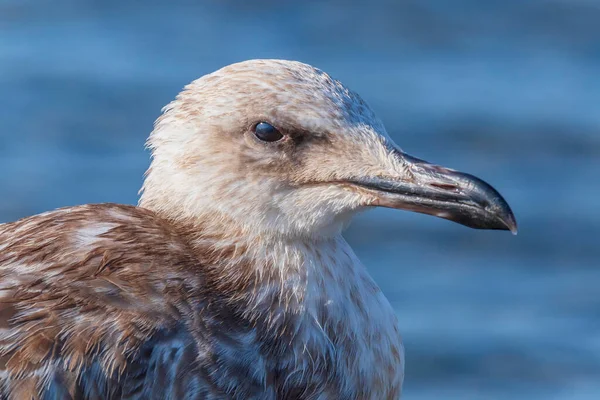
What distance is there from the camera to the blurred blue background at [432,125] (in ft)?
30.6

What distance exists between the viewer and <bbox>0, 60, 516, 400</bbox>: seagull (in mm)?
5305

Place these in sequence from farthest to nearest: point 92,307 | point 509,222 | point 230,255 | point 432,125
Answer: point 432,125 < point 230,255 < point 509,222 < point 92,307

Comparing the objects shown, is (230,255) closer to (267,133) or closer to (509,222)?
(267,133)

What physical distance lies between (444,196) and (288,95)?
0.66m

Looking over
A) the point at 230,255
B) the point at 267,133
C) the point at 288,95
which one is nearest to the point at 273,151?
the point at 267,133

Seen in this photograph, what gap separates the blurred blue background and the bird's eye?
3.82 metres

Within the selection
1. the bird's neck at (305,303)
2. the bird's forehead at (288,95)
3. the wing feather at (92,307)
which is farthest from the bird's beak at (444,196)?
the wing feather at (92,307)

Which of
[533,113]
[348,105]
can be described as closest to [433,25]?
[533,113]

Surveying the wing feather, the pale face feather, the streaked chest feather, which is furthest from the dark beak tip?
the wing feather

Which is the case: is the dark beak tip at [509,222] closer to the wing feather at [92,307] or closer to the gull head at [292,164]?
the gull head at [292,164]

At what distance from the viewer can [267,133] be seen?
557 centimetres

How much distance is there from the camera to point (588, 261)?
32.3 ft

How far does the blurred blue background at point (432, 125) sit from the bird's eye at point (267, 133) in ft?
→ 12.5

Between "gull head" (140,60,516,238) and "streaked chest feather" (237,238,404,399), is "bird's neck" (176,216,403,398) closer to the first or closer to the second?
"streaked chest feather" (237,238,404,399)
